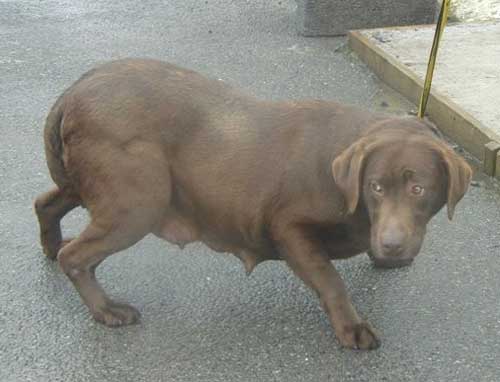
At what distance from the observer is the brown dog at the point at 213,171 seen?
4.16 metres

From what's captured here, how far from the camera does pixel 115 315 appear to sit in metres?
4.38

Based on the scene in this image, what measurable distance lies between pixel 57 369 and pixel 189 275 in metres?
0.94

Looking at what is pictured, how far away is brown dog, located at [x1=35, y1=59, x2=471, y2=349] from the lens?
4160mm

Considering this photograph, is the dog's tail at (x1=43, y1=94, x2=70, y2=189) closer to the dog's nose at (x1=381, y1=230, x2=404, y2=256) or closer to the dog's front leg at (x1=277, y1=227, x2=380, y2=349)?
the dog's front leg at (x1=277, y1=227, x2=380, y2=349)

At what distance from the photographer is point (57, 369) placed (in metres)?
4.11

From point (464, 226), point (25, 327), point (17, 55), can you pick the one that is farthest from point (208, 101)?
point (17, 55)

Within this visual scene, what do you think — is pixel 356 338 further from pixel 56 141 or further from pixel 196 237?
pixel 56 141

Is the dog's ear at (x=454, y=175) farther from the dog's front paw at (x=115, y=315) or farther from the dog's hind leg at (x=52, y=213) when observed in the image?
the dog's hind leg at (x=52, y=213)

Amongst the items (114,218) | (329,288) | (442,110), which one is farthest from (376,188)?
(442,110)

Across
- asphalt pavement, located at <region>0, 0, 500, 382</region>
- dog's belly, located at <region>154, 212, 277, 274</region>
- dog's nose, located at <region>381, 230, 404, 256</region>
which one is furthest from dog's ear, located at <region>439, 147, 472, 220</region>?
dog's belly, located at <region>154, 212, 277, 274</region>

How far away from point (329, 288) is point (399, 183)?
576 millimetres

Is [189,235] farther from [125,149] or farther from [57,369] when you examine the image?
[57,369]

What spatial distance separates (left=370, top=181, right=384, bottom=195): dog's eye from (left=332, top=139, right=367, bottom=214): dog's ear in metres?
0.06

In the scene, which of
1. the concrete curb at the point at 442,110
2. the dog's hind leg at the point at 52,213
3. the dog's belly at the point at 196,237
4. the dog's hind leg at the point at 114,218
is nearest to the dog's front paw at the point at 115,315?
the dog's hind leg at the point at 114,218
